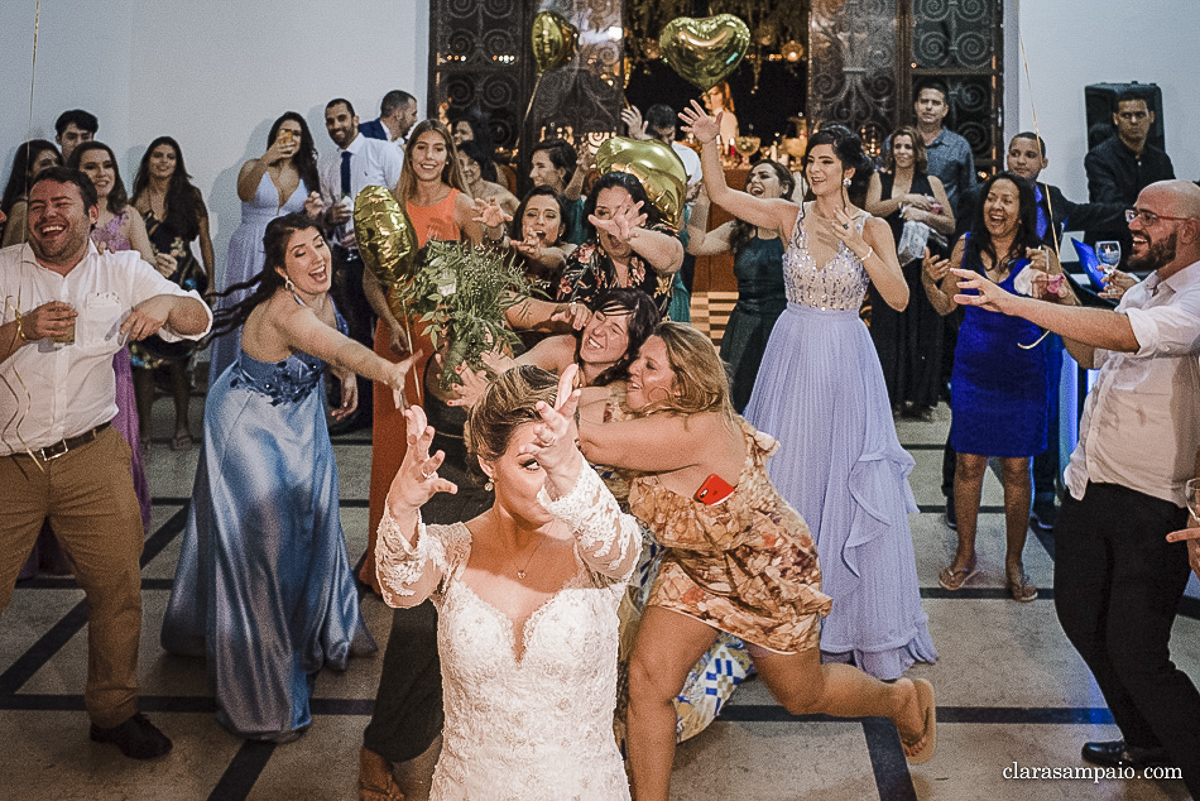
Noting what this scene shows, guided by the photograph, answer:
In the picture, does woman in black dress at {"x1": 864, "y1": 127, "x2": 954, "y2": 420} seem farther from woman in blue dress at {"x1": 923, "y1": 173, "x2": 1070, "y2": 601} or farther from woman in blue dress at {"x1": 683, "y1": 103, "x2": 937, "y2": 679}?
woman in blue dress at {"x1": 683, "y1": 103, "x2": 937, "y2": 679}

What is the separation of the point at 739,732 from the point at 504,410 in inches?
75.4

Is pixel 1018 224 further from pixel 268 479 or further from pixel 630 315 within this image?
pixel 268 479

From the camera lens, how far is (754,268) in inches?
225

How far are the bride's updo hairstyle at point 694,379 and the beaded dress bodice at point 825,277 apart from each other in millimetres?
1295

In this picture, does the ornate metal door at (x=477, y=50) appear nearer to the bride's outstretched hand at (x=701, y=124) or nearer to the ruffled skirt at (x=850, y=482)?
the bride's outstretched hand at (x=701, y=124)

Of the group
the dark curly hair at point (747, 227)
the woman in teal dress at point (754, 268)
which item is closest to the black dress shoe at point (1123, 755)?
the woman in teal dress at point (754, 268)

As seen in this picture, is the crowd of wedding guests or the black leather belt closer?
the crowd of wedding guests

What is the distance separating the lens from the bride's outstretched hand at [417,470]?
201 cm

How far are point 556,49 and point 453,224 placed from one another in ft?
12.7

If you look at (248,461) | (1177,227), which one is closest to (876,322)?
(1177,227)

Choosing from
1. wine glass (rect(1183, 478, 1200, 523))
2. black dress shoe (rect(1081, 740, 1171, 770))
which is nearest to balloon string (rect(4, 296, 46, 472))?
wine glass (rect(1183, 478, 1200, 523))

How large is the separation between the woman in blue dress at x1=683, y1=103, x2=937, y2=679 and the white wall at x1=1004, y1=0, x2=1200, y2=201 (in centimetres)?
393

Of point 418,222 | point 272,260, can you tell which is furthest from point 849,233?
point 272,260

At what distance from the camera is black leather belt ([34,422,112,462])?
11.1 ft
